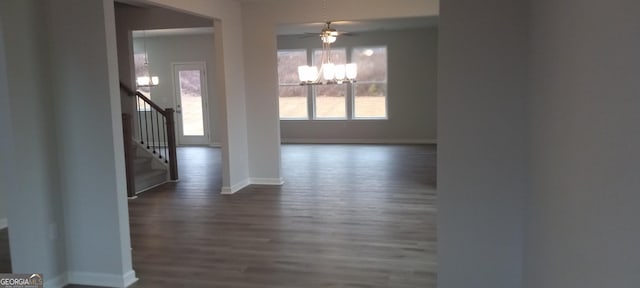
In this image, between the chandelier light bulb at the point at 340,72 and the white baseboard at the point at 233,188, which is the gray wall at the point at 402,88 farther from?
the white baseboard at the point at 233,188

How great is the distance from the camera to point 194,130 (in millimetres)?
12094

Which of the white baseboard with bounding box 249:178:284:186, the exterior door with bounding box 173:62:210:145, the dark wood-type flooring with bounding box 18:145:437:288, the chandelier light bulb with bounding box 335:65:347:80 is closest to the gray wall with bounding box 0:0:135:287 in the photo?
the dark wood-type flooring with bounding box 18:145:437:288

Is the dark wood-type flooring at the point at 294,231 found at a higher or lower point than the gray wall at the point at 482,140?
lower

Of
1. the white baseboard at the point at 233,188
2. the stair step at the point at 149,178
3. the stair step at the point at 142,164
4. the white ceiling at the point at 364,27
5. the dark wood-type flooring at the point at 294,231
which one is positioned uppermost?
the white ceiling at the point at 364,27

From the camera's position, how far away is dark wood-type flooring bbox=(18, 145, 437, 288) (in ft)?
11.7

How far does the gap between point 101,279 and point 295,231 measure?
1.79 m

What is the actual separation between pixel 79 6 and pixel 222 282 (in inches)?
83.9

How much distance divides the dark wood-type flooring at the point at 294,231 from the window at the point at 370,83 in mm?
3774

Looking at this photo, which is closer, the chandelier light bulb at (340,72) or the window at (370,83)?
the chandelier light bulb at (340,72)

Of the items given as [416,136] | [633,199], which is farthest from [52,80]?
[416,136]

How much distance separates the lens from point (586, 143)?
1501 millimetres

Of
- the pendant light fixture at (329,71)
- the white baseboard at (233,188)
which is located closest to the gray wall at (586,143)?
the pendant light fixture at (329,71)

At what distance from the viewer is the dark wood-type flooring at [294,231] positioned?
3566 millimetres

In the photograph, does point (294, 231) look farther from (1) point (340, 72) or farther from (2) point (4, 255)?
(1) point (340, 72)
